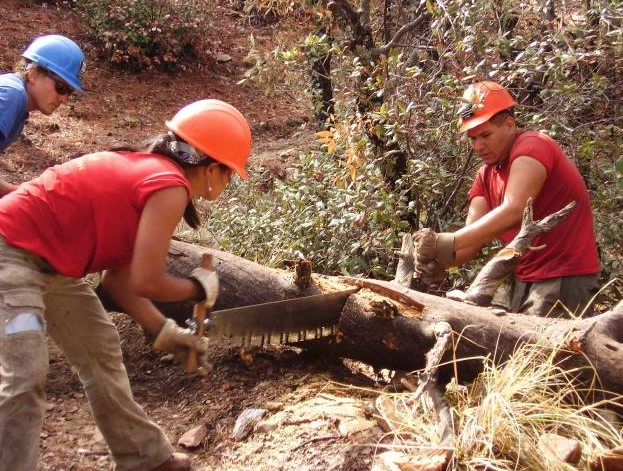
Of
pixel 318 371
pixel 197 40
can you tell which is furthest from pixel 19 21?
pixel 318 371

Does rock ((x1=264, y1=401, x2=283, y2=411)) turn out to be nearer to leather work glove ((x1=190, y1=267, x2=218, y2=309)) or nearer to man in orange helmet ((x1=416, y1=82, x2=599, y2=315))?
leather work glove ((x1=190, y1=267, x2=218, y2=309))

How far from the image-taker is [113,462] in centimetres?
357

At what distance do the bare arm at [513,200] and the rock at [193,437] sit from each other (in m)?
1.76

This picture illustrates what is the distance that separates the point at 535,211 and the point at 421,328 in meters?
1.13

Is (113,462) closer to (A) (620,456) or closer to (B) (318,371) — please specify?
(B) (318,371)

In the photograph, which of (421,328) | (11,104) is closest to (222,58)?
(11,104)

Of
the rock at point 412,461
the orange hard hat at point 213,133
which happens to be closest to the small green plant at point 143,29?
the orange hard hat at point 213,133

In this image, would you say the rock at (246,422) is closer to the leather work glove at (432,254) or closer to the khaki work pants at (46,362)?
the khaki work pants at (46,362)

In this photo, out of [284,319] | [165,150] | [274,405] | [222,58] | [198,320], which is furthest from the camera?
[222,58]

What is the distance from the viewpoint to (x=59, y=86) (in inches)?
163

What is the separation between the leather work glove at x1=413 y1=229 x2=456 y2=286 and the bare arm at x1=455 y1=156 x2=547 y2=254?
0.11 metres

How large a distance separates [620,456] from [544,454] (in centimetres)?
29

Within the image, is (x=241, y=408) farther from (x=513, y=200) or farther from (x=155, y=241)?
(x=513, y=200)

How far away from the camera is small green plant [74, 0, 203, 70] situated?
12.3 m
